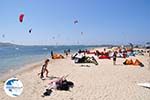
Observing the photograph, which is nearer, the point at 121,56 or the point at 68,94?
the point at 68,94

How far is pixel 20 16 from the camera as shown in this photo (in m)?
14.0

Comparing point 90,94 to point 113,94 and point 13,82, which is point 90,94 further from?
point 13,82

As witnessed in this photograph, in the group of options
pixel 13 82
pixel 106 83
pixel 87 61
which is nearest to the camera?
pixel 13 82

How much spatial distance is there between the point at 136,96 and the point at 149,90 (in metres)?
1.20

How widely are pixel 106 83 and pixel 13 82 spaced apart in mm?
5011

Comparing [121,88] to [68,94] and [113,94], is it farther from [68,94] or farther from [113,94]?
[68,94]

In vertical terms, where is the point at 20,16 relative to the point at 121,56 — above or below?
above

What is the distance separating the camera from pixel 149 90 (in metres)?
10.5

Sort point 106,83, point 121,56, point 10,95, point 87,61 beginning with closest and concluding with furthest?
point 10,95 < point 106,83 < point 87,61 < point 121,56

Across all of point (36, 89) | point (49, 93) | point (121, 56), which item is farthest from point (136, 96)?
point (121, 56)

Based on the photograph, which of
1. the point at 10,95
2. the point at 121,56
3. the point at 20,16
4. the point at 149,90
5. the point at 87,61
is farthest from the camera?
the point at 121,56

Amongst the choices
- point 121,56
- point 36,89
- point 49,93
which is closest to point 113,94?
point 49,93

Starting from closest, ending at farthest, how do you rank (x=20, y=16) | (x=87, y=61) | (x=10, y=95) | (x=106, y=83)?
(x=10, y=95) → (x=106, y=83) → (x=20, y=16) → (x=87, y=61)

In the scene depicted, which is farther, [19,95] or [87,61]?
[87,61]
